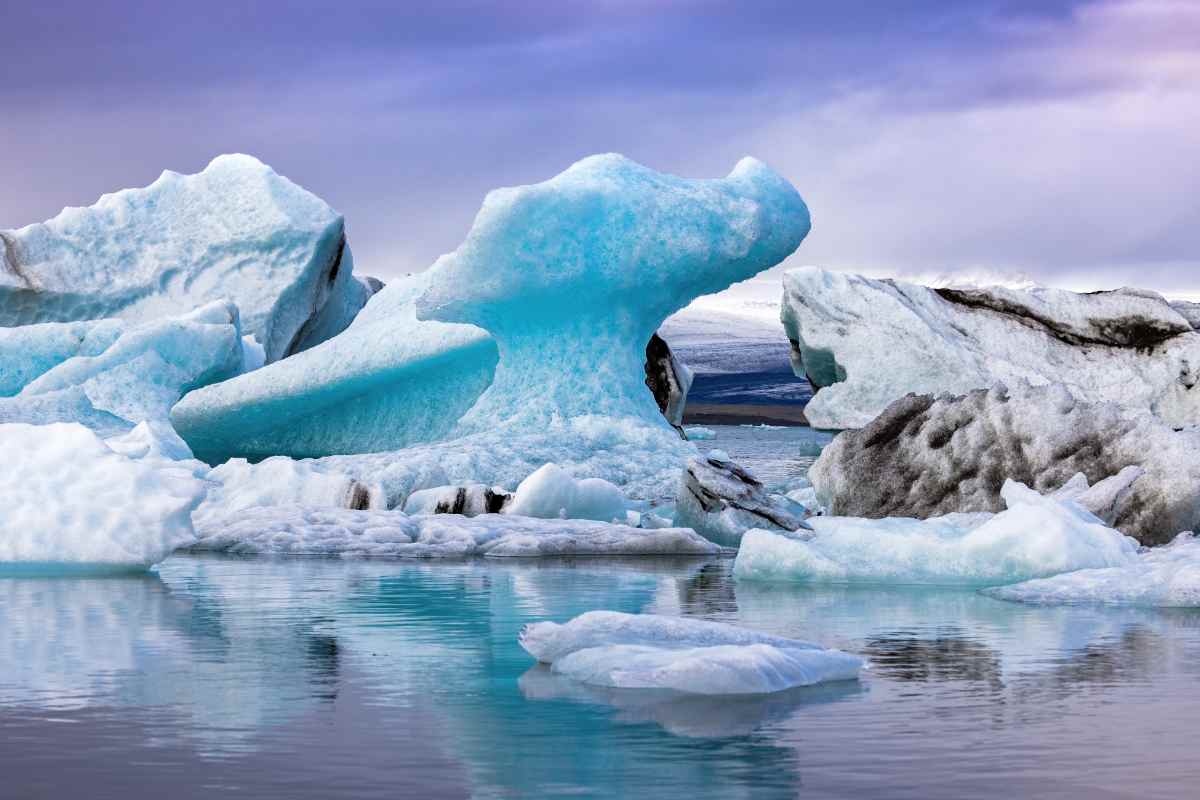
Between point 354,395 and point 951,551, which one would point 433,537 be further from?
point 354,395

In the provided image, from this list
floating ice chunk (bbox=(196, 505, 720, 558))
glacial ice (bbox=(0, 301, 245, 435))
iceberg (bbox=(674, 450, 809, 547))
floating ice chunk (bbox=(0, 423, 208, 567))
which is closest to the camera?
floating ice chunk (bbox=(0, 423, 208, 567))

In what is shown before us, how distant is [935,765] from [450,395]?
16324 millimetres

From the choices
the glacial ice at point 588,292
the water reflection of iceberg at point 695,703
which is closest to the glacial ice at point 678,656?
the water reflection of iceberg at point 695,703

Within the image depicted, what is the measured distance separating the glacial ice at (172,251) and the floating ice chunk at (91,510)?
13.4 meters

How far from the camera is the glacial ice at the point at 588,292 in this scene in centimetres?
1510

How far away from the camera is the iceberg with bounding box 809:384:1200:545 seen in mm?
9242

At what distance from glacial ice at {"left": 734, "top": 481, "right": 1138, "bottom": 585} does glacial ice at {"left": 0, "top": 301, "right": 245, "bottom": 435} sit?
407 inches

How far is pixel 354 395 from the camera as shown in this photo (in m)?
18.8

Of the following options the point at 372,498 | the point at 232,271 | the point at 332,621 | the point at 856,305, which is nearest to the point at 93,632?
the point at 332,621

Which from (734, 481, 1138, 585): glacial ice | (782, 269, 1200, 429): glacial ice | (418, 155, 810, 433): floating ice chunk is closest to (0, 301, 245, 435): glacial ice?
(418, 155, 810, 433): floating ice chunk

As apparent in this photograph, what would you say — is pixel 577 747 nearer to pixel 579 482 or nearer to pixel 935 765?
pixel 935 765

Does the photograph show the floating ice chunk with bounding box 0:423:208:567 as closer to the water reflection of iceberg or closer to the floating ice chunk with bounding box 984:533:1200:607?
the floating ice chunk with bounding box 984:533:1200:607

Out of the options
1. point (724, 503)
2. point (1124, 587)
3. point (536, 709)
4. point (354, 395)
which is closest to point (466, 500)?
point (724, 503)

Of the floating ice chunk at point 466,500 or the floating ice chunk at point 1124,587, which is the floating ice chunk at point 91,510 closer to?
the floating ice chunk at point 466,500
